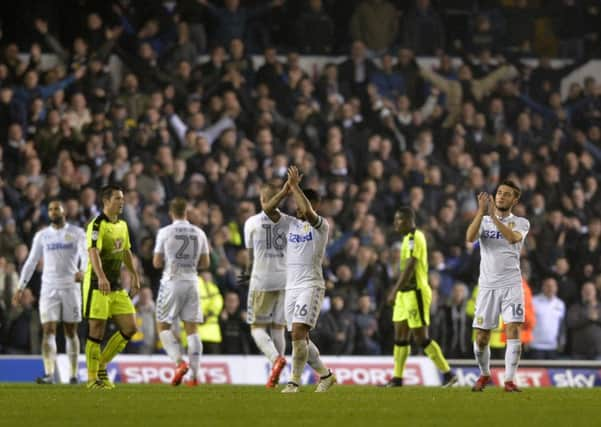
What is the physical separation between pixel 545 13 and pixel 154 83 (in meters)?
9.51

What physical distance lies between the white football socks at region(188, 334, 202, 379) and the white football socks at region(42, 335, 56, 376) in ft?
7.40

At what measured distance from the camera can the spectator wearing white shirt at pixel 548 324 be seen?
23.6 m

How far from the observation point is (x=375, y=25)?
2919 cm

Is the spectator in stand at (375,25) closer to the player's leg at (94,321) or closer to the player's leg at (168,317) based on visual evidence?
the player's leg at (168,317)

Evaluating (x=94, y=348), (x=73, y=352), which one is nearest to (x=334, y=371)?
(x=73, y=352)

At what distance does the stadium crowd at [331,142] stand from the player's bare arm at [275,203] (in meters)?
5.56

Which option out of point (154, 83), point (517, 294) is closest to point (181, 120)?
point (154, 83)

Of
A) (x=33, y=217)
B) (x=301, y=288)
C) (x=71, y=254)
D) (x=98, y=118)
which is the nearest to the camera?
(x=301, y=288)

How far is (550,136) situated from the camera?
28.3m

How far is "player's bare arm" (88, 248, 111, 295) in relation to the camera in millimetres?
16094

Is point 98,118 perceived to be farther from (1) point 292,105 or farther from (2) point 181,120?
(1) point 292,105

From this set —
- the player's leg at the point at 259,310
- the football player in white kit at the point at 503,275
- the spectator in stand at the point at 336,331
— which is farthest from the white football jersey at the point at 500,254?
the spectator in stand at the point at 336,331

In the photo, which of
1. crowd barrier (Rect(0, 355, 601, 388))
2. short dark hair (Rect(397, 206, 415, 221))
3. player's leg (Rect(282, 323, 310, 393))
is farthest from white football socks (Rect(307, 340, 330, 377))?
crowd barrier (Rect(0, 355, 601, 388))

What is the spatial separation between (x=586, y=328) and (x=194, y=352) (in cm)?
836
